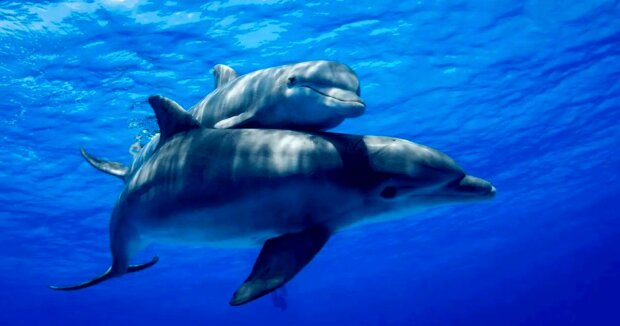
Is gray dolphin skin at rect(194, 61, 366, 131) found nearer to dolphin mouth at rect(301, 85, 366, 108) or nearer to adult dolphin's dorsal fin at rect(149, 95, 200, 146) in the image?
dolphin mouth at rect(301, 85, 366, 108)

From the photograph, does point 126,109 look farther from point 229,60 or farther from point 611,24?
point 611,24

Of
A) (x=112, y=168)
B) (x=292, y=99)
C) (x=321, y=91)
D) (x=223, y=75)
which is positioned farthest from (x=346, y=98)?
(x=112, y=168)

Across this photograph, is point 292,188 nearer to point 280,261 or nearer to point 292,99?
point 280,261

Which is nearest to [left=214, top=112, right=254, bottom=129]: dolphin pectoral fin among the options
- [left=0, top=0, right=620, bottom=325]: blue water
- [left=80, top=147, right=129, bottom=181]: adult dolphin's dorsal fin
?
[left=80, top=147, right=129, bottom=181]: adult dolphin's dorsal fin

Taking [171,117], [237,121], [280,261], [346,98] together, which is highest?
[171,117]

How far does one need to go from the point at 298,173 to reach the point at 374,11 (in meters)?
8.99

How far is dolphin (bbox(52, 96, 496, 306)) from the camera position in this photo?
394 centimetres

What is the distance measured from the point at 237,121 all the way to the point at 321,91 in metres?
0.98

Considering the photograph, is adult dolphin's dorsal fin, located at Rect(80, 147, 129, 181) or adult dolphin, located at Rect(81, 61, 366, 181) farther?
adult dolphin's dorsal fin, located at Rect(80, 147, 129, 181)

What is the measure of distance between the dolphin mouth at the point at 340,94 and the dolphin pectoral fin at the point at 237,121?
0.75 meters

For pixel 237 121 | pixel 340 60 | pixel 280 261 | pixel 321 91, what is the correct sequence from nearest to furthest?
pixel 280 261, pixel 321 91, pixel 237 121, pixel 340 60

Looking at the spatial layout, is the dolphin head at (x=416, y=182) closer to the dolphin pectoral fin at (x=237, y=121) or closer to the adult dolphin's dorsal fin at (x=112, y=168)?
the dolphin pectoral fin at (x=237, y=121)

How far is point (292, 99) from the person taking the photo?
Result: 449 centimetres

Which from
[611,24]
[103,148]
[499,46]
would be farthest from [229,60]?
[611,24]
